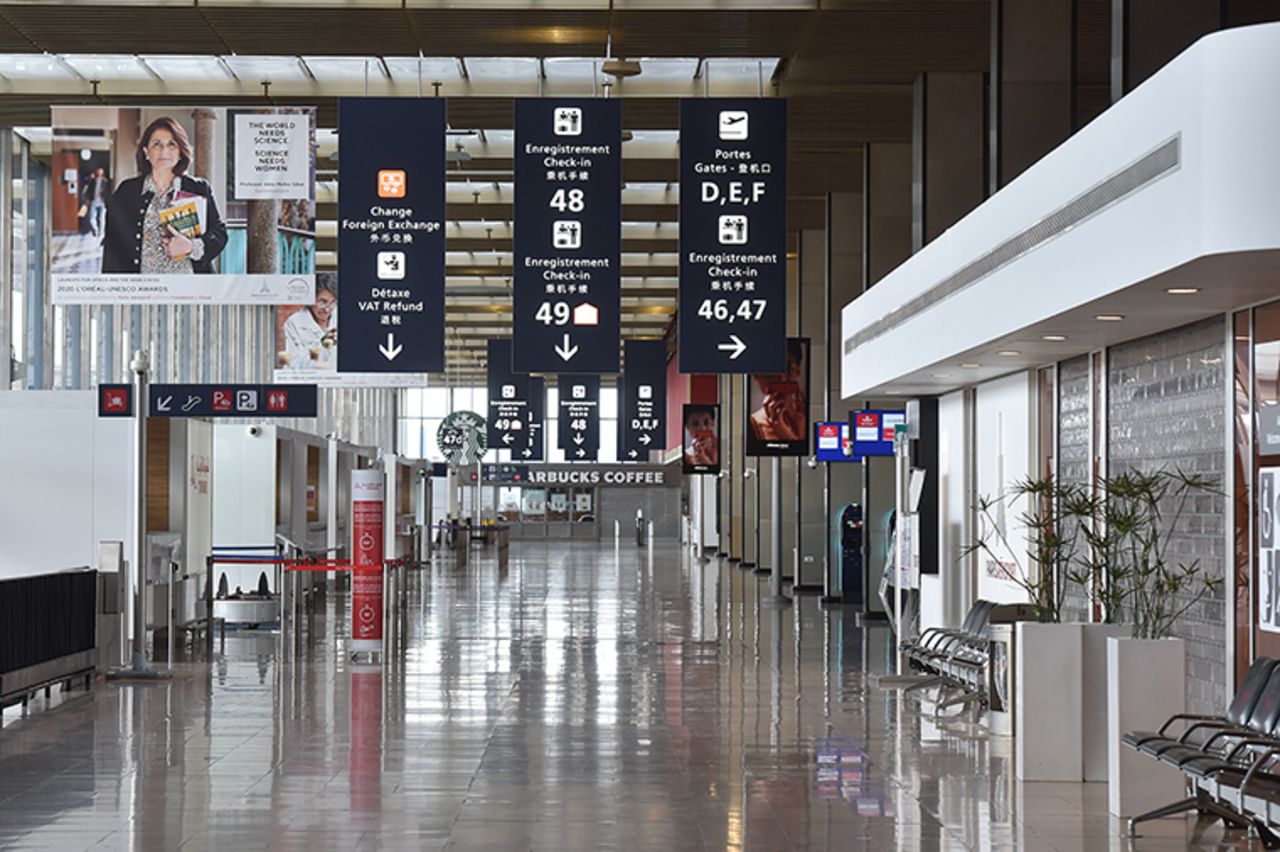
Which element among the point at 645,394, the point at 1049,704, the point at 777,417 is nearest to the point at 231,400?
the point at 777,417

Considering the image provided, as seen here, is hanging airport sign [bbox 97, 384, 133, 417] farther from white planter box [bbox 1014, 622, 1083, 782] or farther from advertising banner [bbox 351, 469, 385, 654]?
white planter box [bbox 1014, 622, 1083, 782]

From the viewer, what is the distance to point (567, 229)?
48.1 feet

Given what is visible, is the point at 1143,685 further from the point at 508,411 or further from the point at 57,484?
the point at 508,411

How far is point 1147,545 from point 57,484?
13290mm

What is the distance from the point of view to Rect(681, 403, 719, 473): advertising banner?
3450 centimetres

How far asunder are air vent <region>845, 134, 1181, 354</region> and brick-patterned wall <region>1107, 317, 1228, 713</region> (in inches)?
45.2

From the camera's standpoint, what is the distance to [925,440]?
18000mm

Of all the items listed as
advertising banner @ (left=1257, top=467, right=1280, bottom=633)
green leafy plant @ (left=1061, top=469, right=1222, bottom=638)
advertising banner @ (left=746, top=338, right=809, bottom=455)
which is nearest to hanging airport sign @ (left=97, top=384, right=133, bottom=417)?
green leafy plant @ (left=1061, top=469, right=1222, bottom=638)

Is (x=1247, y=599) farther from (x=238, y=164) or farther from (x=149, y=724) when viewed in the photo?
(x=238, y=164)

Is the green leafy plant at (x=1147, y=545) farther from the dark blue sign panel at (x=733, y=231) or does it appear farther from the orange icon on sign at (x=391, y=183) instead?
the orange icon on sign at (x=391, y=183)

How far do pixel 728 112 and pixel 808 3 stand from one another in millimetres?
1767

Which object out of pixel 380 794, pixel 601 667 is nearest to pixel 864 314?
pixel 601 667

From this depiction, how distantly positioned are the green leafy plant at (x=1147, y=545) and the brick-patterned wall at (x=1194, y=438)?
0.08 m

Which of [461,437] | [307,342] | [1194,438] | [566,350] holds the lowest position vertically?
[1194,438]
